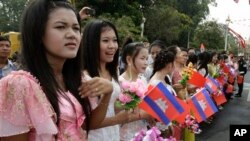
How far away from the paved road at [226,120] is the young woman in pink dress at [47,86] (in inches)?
200

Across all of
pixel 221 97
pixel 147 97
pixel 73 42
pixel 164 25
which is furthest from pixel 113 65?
pixel 164 25

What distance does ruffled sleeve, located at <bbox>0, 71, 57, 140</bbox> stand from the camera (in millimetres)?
1346

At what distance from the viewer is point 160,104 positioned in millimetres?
2740

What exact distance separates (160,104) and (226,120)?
603 cm

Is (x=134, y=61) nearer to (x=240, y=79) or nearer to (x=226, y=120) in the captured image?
(x=226, y=120)

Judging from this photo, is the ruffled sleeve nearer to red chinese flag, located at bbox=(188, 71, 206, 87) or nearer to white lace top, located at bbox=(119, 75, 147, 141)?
white lace top, located at bbox=(119, 75, 147, 141)

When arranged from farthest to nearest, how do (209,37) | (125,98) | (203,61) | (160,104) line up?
1. (209,37)
2. (203,61)
3. (160,104)
4. (125,98)

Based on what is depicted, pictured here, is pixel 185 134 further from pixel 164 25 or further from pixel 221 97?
pixel 164 25

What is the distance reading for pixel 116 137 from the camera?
2.47 metres

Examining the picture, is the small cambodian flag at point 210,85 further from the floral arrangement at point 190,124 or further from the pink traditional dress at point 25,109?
the pink traditional dress at point 25,109

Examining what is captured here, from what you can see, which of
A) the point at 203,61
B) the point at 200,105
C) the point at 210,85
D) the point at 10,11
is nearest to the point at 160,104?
the point at 200,105

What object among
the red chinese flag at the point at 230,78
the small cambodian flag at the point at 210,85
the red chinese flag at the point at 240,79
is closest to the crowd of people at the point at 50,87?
the small cambodian flag at the point at 210,85

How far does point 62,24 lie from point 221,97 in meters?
6.57

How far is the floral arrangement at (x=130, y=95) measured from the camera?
233 cm
